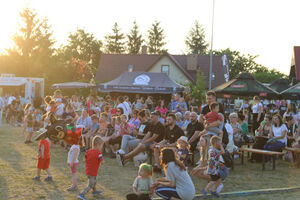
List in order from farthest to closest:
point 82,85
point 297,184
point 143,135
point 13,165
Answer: point 82,85, point 143,135, point 13,165, point 297,184

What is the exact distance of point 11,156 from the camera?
10.9 meters

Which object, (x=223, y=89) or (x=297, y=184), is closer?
(x=297, y=184)

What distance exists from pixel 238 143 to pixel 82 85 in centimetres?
2050

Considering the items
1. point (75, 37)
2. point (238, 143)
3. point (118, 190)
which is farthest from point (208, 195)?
point (75, 37)

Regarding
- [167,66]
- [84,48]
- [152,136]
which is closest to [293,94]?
[152,136]

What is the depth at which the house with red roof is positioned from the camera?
4500 centimetres

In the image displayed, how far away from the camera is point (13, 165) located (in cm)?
950

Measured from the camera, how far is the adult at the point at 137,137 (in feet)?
35.6

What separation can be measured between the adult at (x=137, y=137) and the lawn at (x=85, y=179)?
0.54 m

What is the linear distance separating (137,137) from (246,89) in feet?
19.3

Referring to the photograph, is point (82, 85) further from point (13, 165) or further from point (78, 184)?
point (78, 184)

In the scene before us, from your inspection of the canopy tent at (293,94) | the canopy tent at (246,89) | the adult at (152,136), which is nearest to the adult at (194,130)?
the adult at (152,136)

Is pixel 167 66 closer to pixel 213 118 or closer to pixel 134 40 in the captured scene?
pixel 134 40

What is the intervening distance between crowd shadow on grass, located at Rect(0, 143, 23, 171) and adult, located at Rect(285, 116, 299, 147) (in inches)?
328
